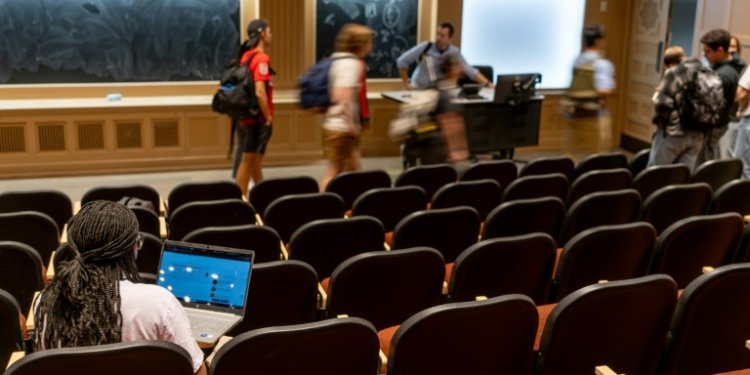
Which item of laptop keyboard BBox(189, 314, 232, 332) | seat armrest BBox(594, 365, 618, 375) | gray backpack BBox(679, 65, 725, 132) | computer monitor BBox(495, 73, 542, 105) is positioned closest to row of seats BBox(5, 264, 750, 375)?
seat armrest BBox(594, 365, 618, 375)

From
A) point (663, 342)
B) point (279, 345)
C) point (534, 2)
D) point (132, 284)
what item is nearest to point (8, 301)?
point (132, 284)

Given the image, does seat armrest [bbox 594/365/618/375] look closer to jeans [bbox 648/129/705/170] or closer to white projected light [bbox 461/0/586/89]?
jeans [bbox 648/129/705/170]

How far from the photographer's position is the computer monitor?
8.19 metres

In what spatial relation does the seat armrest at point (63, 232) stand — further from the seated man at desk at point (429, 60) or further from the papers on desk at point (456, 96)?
the seated man at desk at point (429, 60)

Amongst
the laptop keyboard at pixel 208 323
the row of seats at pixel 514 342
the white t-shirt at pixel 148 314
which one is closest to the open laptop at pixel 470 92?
the row of seats at pixel 514 342

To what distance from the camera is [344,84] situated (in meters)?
5.69

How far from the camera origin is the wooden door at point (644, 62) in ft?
30.4

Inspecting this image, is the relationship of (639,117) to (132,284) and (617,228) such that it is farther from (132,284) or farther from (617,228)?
(132,284)

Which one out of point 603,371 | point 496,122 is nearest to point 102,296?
point 603,371

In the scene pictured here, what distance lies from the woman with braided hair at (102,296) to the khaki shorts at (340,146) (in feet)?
11.9

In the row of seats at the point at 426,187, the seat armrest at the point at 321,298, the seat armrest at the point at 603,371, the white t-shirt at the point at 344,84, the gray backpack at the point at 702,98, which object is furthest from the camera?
the gray backpack at the point at 702,98

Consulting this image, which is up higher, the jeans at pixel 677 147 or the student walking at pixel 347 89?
the student walking at pixel 347 89

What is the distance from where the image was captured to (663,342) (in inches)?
114

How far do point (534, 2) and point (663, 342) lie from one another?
7.64 meters
